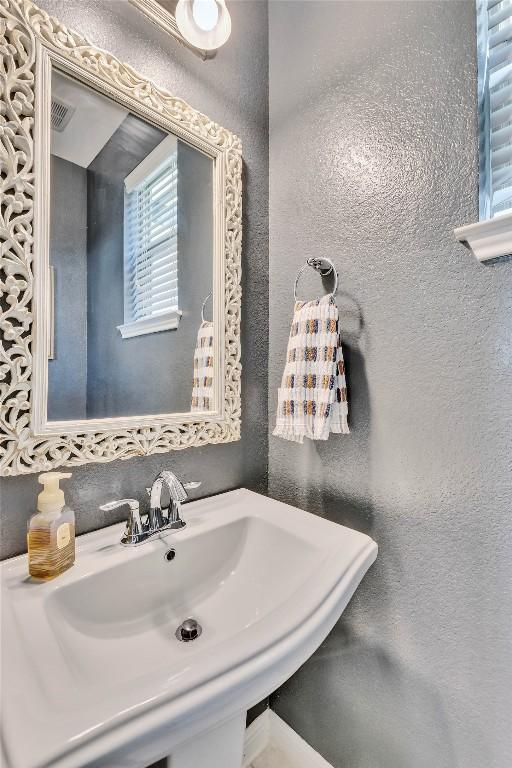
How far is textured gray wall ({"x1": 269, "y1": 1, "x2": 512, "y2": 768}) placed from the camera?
0.69m

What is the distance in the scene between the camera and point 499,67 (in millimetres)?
675

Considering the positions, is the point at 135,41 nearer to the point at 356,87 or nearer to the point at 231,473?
the point at 356,87

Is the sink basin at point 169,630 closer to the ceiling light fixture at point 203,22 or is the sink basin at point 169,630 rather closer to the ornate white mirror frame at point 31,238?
the ornate white mirror frame at point 31,238

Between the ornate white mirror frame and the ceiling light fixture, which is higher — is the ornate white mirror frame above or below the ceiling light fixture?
below

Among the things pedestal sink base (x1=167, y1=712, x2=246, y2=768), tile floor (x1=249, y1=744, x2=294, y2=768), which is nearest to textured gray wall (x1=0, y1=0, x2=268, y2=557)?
pedestal sink base (x1=167, y1=712, x2=246, y2=768)

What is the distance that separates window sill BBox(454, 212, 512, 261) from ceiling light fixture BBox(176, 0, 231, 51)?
824 mm

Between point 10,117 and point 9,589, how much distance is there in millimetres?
846

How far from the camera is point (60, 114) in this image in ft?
2.33

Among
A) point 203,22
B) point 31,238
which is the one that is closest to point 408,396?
point 31,238

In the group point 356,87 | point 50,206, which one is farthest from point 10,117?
point 356,87

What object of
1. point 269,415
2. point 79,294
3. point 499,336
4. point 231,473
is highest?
point 79,294

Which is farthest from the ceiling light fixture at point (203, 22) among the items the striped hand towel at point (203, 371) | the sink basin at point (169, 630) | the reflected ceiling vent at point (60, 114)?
the sink basin at point (169, 630)

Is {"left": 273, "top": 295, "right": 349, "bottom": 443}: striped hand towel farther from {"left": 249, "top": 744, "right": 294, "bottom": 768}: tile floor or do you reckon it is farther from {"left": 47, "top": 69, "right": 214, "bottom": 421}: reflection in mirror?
{"left": 249, "top": 744, "right": 294, "bottom": 768}: tile floor

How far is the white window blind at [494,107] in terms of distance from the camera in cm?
67
